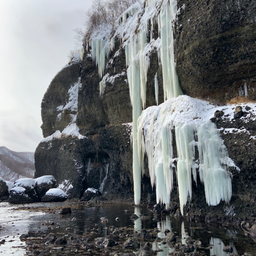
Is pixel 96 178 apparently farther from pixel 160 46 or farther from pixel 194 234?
pixel 194 234

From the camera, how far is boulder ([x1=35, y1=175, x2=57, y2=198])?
25.0 metres

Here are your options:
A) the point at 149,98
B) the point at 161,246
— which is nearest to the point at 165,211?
the point at 161,246

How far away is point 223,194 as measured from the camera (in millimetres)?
10297

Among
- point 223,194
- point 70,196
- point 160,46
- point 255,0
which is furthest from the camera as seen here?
point 70,196

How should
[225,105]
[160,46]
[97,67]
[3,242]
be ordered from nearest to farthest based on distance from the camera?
1. [3,242]
2. [225,105]
3. [160,46]
4. [97,67]

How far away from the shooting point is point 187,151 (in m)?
11.4

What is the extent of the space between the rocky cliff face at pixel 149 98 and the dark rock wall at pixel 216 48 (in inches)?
1.6

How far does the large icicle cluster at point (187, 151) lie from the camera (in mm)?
10508

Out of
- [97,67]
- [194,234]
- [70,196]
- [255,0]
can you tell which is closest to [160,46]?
[255,0]

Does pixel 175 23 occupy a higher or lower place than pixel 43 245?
higher

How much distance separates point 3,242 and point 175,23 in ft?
42.3

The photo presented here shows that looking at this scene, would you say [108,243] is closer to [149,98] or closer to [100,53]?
[149,98]

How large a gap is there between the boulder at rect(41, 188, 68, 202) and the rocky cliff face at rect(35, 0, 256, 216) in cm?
112

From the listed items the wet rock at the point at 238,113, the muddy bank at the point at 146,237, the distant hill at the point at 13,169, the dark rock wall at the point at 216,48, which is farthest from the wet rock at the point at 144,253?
the distant hill at the point at 13,169
